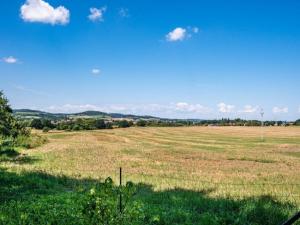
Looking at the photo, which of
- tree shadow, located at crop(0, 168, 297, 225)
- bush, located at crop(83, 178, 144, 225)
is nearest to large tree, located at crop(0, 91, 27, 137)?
tree shadow, located at crop(0, 168, 297, 225)

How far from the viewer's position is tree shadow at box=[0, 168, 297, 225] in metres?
12.6

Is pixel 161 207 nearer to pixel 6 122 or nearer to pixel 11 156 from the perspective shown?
pixel 11 156

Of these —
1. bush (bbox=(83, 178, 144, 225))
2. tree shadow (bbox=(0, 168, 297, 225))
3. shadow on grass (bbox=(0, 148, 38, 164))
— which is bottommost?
shadow on grass (bbox=(0, 148, 38, 164))

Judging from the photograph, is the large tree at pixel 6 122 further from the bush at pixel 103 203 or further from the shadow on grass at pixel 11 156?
the bush at pixel 103 203

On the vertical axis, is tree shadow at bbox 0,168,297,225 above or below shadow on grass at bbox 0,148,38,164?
above

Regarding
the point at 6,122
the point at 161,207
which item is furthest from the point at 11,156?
the point at 161,207

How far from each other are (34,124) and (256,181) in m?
89.1

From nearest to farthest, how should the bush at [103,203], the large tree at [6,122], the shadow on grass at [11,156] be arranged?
the bush at [103,203]
the shadow on grass at [11,156]
the large tree at [6,122]

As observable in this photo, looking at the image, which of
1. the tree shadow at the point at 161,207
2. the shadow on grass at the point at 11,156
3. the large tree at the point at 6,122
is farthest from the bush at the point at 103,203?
the large tree at the point at 6,122

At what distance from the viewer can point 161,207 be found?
14594 millimetres

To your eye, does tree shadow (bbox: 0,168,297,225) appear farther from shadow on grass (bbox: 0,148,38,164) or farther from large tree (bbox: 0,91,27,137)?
large tree (bbox: 0,91,27,137)

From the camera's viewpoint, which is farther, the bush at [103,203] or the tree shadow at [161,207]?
the tree shadow at [161,207]

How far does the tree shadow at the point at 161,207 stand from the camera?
1261 centimetres

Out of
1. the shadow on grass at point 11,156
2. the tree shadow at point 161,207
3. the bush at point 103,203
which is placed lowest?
the shadow on grass at point 11,156
